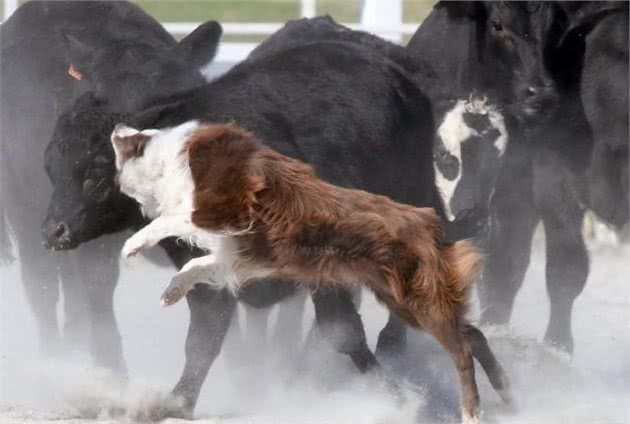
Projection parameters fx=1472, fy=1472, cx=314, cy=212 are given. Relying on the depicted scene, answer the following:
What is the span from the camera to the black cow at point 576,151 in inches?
289

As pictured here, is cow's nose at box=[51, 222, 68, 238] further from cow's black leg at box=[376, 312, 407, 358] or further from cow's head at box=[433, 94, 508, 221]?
cow's head at box=[433, 94, 508, 221]

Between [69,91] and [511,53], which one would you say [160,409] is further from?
[511,53]

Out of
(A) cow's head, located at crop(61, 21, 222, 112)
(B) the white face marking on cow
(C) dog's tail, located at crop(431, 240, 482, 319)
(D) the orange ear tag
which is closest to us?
(C) dog's tail, located at crop(431, 240, 482, 319)

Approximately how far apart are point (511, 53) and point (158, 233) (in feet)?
10.4

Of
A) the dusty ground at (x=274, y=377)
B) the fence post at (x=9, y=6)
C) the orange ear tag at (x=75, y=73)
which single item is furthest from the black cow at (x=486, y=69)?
the fence post at (x=9, y=6)

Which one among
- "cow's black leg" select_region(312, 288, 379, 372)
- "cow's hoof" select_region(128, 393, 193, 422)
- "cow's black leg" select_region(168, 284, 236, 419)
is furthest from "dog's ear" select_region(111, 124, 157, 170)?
"cow's black leg" select_region(312, 288, 379, 372)

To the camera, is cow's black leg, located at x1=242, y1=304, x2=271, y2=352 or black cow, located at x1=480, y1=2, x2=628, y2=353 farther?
black cow, located at x1=480, y1=2, x2=628, y2=353

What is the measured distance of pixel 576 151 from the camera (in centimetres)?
738

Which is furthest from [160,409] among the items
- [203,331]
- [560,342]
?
[560,342]

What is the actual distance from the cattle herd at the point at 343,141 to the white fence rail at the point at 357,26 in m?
1.58

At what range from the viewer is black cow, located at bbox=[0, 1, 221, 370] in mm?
6535

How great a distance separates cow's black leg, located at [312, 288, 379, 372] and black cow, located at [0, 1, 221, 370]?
1136 mm

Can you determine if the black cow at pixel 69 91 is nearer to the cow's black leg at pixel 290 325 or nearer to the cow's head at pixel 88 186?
the cow's head at pixel 88 186

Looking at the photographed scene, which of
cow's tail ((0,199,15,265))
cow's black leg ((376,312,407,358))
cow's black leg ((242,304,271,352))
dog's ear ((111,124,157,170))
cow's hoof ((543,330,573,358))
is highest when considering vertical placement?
dog's ear ((111,124,157,170))
